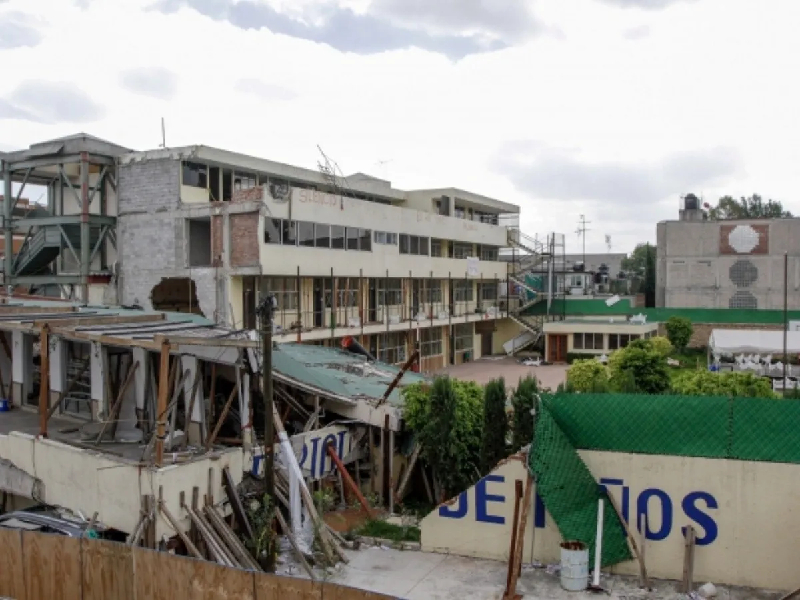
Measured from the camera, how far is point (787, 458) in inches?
432

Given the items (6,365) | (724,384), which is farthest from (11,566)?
(724,384)

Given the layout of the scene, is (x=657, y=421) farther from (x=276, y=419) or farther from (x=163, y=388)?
(x=163, y=388)

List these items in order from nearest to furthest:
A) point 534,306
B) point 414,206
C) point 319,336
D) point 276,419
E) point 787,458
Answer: point 787,458 < point 276,419 < point 319,336 < point 414,206 < point 534,306

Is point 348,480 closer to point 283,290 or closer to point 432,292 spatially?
point 283,290

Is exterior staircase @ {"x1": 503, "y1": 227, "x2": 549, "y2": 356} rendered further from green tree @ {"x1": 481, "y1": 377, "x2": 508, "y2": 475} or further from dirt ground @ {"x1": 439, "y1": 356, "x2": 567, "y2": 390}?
green tree @ {"x1": 481, "y1": 377, "x2": 508, "y2": 475}

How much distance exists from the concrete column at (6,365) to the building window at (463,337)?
2798 cm

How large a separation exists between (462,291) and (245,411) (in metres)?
31.9

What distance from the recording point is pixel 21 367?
59.8ft

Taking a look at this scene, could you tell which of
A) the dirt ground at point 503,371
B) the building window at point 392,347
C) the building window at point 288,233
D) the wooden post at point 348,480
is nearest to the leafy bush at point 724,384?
the wooden post at point 348,480

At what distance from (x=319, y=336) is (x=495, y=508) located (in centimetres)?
1817

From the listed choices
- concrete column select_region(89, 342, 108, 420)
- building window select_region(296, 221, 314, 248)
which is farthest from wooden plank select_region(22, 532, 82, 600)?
building window select_region(296, 221, 314, 248)

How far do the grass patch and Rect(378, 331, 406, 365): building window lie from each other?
21670 mm

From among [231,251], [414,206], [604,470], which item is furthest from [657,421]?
[414,206]

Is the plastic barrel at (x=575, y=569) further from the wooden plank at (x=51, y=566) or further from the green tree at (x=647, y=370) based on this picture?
the green tree at (x=647, y=370)
